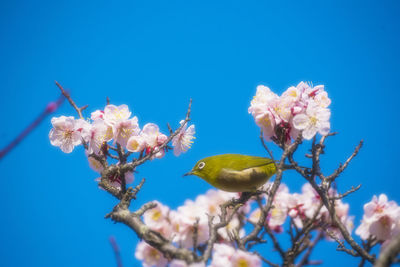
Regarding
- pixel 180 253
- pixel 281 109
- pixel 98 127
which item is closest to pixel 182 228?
pixel 180 253

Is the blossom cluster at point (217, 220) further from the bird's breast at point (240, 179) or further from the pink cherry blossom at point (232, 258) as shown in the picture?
the bird's breast at point (240, 179)

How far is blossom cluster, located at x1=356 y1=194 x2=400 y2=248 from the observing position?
8.54 feet

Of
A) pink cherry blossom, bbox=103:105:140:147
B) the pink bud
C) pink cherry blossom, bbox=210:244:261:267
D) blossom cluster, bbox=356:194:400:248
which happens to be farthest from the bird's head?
the pink bud

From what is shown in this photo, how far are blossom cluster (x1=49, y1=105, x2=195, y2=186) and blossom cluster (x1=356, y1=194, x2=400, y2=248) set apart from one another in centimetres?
179

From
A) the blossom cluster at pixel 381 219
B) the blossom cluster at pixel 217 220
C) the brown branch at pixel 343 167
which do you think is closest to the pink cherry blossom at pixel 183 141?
the blossom cluster at pixel 217 220

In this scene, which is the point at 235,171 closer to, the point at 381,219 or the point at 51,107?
the point at 381,219

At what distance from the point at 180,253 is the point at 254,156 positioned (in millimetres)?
1552

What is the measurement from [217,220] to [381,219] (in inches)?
56.1

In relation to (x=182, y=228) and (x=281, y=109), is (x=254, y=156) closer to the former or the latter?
(x=281, y=109)

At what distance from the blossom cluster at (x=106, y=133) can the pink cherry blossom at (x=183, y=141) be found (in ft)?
0.50

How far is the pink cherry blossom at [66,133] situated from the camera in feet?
8.44

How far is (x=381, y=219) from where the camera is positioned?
2.66m

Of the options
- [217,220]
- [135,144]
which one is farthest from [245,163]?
[135,144]

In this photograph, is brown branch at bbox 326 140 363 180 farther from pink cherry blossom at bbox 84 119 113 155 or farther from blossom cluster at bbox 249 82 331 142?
pink cherry blossom at bbox 84 119 113 155
